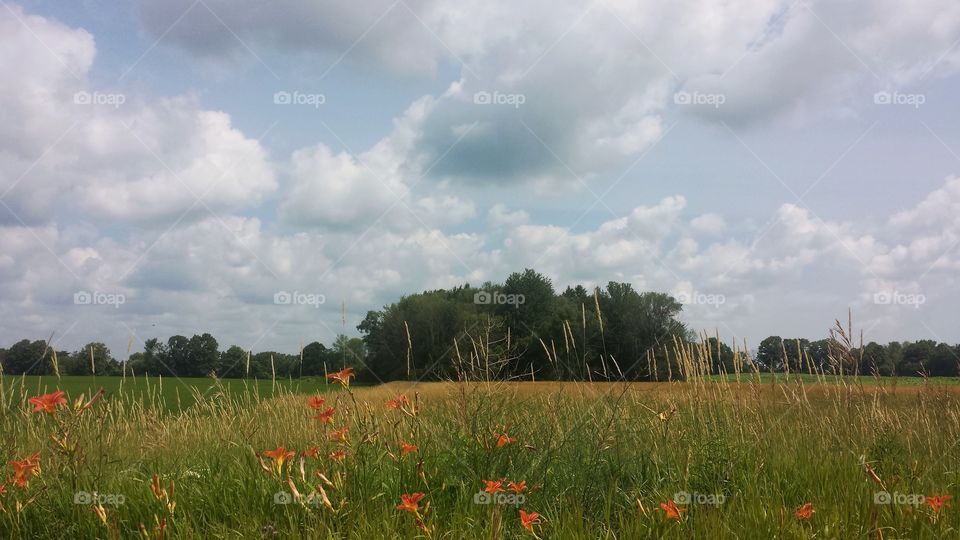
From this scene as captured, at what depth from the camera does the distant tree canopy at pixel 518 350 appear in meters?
6.36

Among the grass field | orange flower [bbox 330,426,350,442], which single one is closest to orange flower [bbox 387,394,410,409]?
the grass field

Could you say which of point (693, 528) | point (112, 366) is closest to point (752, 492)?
point (693, 528)

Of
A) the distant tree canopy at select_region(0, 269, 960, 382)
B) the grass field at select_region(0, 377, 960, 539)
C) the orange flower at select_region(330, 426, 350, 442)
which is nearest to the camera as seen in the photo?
the grass field at select_region(0, 377, 960, 539)

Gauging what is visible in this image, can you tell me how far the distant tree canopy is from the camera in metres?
6.36

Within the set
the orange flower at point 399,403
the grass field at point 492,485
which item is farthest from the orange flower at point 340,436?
the orange flower at point 399,403

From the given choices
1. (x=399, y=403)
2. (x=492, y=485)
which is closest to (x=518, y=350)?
(x=399, y=403)

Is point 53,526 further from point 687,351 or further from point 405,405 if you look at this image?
point 687,351

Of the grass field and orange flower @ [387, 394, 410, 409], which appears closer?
the grass field

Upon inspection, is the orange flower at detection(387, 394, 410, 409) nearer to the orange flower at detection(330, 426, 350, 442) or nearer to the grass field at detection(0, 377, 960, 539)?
the grass field at detection(0, 377, 960, 539)

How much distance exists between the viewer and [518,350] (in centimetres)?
949

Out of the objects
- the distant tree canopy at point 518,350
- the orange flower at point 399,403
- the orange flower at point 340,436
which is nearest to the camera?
the orange flower at point 340,436

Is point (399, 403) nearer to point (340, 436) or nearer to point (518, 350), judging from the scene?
Answer: point (340, 436)

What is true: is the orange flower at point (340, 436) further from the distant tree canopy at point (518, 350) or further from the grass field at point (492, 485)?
the distant tree canopy at point (518, 350)

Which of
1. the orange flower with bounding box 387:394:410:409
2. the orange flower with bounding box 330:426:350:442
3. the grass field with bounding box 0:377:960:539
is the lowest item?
the grass field with bounding box 0:377:960:539
